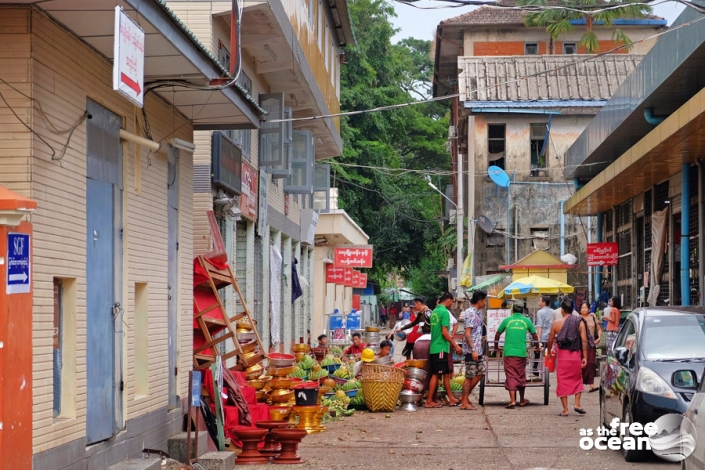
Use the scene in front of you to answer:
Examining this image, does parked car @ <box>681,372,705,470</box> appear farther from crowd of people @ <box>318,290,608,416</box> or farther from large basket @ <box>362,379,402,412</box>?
large basket @ <box>362,379,402,412</box>

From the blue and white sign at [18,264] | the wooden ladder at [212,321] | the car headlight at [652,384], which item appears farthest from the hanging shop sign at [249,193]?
the blue and white sign at [18,264]

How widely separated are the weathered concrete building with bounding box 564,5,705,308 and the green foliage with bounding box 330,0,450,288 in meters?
13.4

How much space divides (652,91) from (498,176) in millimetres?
18429

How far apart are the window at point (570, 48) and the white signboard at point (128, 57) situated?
38423 mm

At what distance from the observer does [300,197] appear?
29891mm

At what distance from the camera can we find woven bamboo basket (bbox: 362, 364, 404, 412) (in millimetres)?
16578

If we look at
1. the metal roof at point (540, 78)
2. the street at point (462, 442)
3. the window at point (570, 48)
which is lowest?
the street at point (462, 442)

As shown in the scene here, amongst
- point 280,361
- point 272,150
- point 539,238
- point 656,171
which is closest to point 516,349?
point 280,361

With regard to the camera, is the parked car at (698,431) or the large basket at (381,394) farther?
the large basket at (381,394)

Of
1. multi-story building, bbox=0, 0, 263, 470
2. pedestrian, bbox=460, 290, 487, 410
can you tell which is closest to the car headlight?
multi-story building, bbox=0, 0, 263, 470

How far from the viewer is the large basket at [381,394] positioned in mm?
16578

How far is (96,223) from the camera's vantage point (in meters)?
9.29

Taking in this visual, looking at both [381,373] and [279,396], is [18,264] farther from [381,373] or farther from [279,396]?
[381,373]

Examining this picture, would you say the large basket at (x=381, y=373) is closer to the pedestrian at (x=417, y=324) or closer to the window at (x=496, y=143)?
the pedestrian at (x=417, y=324)
